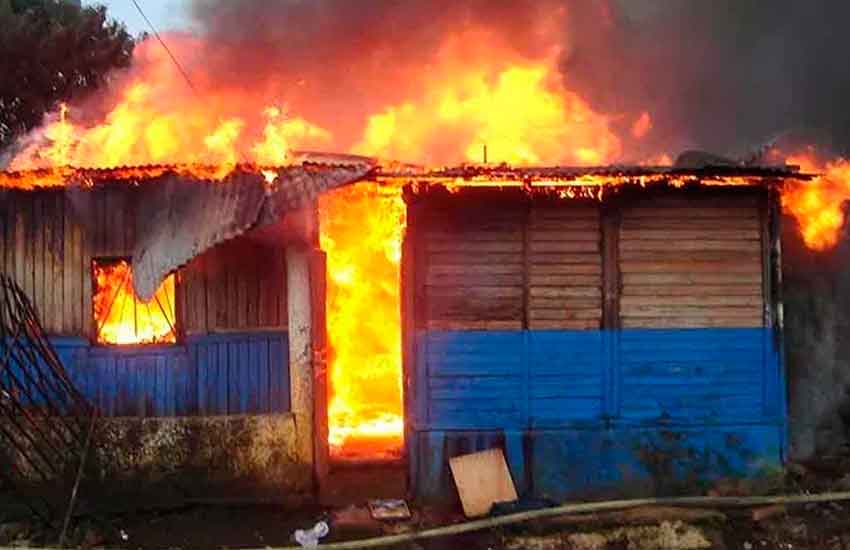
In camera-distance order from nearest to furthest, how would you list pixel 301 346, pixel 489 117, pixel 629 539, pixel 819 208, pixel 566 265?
pixel 629 539
pixel 301 346
pixel 566 265
pixel 819 208
pixel 489 117

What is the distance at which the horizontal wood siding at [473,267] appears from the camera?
9961 mm

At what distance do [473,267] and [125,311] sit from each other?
4.04 metres

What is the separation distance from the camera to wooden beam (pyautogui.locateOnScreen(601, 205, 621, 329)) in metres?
10.0

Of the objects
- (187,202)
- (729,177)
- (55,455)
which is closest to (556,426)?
(729,177)

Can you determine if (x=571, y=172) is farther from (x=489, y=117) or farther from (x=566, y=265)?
(x=489, y=117)

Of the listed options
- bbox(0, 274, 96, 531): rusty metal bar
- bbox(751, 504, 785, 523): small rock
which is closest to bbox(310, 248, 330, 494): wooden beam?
bbox(0, 274, 96, 531): rusty metal bar

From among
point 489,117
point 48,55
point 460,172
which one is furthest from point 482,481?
point 48,55

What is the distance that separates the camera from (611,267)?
10.0 metres

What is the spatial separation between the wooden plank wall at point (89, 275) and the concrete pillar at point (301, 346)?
15 cm

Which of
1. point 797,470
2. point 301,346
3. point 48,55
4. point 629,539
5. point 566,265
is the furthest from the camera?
point 48,55

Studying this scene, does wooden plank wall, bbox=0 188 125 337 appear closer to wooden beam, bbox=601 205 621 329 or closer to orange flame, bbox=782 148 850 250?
wooden beam, bbox=601 205 621 329

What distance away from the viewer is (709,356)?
1002cm

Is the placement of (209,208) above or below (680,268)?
above

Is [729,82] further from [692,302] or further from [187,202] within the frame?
[187,202]
